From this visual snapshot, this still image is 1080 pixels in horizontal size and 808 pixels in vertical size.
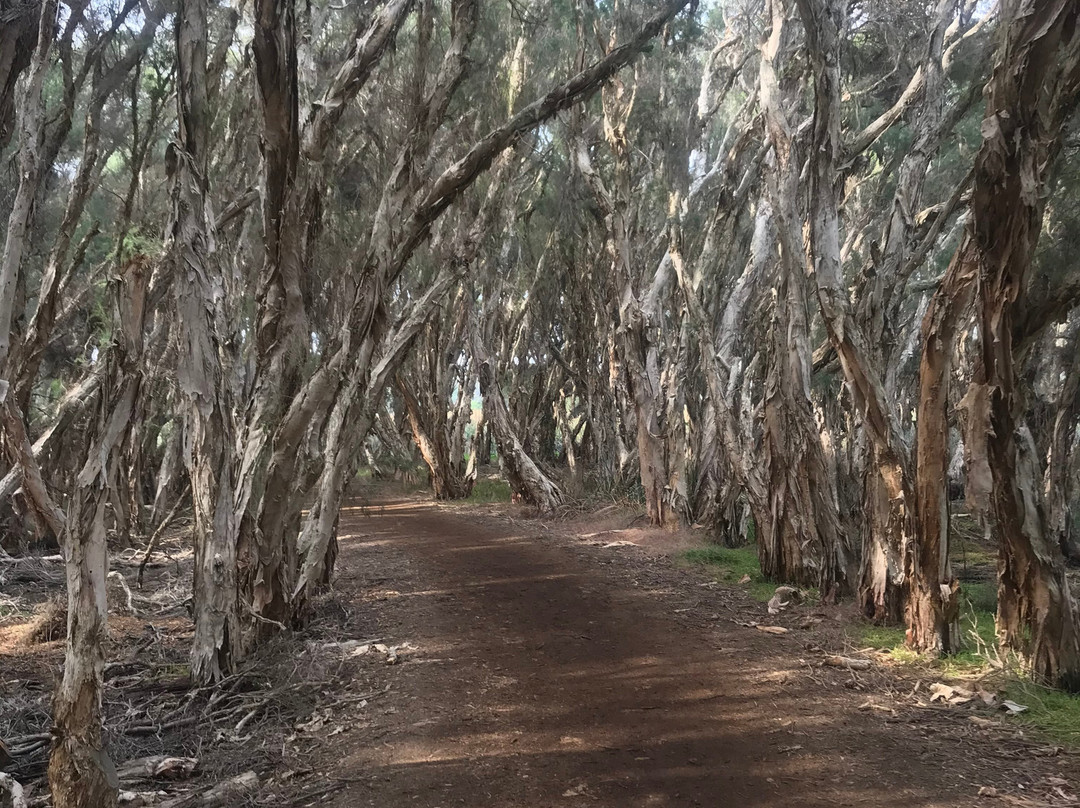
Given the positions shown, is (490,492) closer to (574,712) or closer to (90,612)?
(574,712)

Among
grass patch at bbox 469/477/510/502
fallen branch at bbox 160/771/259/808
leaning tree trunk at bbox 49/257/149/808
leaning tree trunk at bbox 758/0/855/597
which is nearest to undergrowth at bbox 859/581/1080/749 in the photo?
leaning tree trunk at bbox 758/0/855/597

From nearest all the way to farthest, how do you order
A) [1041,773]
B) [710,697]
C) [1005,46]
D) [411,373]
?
1. [1041,773]
2. [1005,46]
3. [710,697]
4. [411,373]

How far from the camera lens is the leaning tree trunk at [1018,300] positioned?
170 inches

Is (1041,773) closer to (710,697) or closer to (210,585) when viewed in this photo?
(710,697)

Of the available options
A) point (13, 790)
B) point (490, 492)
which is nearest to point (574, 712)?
point (13, 790)

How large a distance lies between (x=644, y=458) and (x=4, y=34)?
30.9 feet

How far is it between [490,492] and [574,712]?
1461 centimetres

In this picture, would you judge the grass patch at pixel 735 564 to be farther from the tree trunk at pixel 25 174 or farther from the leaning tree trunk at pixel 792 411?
the tree trunk at pixel 25 174

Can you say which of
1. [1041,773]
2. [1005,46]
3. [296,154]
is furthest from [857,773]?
[296,154]

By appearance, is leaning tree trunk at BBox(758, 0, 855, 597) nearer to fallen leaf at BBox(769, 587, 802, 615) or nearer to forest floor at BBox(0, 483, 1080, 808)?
fallen leaf at BBox(769, 587, 802, 615)

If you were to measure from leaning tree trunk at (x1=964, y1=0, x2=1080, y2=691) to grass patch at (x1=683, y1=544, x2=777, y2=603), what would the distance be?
3118mm

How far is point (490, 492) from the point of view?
1933cm

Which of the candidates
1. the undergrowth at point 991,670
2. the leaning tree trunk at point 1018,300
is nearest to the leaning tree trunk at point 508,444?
the undergrowth at point 991,670

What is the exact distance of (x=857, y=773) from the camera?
154 inches
